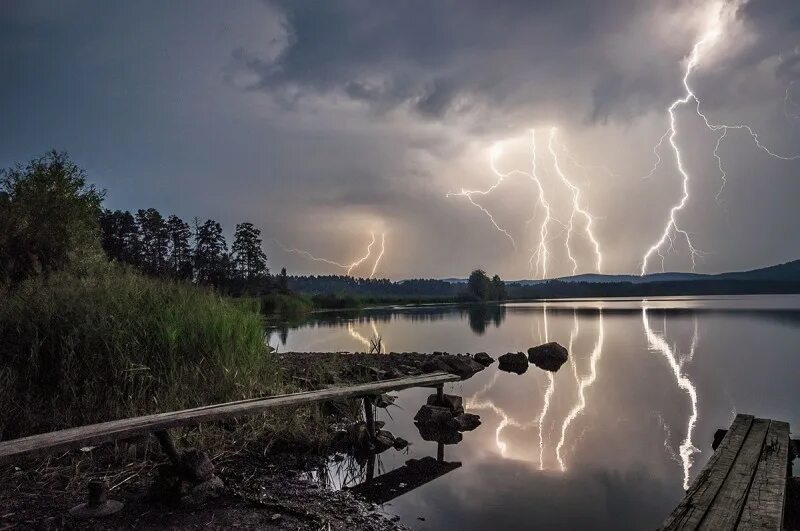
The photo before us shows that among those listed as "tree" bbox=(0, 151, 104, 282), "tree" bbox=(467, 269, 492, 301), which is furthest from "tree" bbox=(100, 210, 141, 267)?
"tree" bbox=(467, 269, 492, 301)

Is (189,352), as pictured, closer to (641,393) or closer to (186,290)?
(186,290)

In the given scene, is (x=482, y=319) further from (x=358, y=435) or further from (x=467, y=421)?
(x=358, y=435)

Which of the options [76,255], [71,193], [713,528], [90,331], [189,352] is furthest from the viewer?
[71,193]

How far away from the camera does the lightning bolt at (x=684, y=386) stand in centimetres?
868

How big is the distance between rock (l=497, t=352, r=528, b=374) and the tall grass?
1316 centimetres

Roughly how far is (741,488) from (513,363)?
52.2ft

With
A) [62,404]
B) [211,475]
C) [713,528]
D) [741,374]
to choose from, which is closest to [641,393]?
[741,374]

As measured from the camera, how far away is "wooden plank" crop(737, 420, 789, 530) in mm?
4164

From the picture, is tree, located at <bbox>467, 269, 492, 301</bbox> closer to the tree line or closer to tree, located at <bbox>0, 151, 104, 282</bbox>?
the tree line

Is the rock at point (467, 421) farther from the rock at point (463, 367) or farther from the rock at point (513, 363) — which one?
the rock at point (513, 363)

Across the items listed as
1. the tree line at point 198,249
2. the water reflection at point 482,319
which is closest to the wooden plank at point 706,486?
the water reflection at point 482,319

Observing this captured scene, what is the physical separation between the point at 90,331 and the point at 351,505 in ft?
16.3

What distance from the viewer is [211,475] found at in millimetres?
5332

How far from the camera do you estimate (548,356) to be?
22.4 metres
